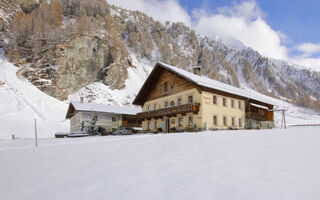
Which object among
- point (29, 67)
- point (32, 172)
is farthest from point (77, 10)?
point (32, 172)

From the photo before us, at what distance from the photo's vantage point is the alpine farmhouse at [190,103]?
22594 millimetres

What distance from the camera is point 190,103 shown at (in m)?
21.9

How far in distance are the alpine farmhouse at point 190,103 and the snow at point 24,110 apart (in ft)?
69.9

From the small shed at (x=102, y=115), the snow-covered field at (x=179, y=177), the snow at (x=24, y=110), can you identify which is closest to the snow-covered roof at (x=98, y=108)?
the small shed at (x=102, y=115)

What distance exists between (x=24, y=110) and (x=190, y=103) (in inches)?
1462

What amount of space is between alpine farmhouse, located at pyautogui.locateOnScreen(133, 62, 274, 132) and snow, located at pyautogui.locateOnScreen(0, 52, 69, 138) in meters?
21.3

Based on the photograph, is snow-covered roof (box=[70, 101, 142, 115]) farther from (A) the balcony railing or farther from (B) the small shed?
(A) the balcony railing

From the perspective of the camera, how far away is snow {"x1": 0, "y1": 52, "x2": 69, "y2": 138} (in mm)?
36375

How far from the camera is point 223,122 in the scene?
976 inches

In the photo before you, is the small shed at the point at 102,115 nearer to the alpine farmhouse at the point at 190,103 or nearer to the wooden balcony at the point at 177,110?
the alpine farmhouse at the point at 190,103

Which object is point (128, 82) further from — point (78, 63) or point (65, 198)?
point (65, 198)

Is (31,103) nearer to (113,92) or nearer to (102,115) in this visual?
(102,115)

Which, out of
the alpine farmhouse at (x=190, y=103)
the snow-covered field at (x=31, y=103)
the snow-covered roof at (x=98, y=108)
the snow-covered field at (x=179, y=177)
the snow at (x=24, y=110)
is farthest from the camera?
the snow-covered field at (x=31, y=103)

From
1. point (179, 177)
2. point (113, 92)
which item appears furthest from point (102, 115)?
point (179, 177)
